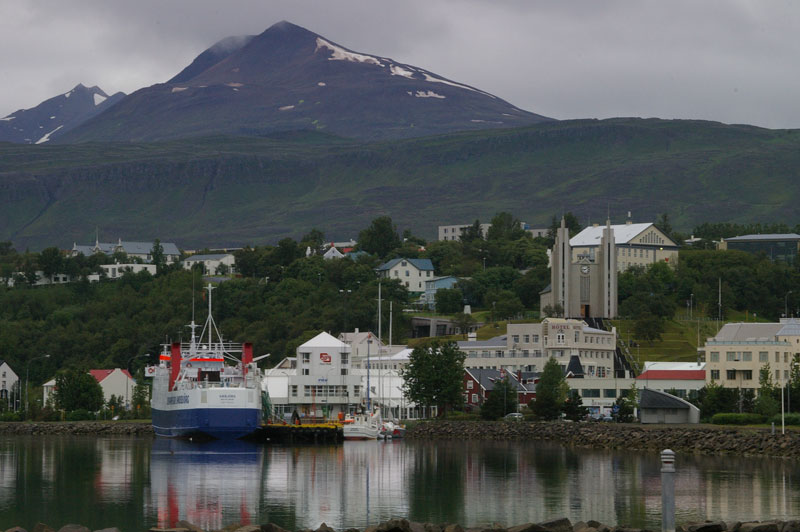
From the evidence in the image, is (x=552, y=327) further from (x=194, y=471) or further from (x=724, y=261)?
(x=194, y=471)

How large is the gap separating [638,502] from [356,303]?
12374 cm

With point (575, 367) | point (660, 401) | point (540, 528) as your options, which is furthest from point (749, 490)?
point (575, 367)

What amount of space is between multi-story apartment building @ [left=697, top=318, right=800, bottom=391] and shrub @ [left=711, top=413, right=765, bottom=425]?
605 inches

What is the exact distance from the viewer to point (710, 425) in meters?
100

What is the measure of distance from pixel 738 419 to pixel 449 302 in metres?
87.2

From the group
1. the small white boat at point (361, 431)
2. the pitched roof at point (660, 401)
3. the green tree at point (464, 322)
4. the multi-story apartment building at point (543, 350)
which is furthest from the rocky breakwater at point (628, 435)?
the green tree at point (464, 322)

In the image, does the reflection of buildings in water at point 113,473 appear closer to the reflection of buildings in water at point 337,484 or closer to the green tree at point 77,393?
the reflection of buildings in water at point 337,484

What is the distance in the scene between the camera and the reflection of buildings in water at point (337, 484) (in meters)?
52.8

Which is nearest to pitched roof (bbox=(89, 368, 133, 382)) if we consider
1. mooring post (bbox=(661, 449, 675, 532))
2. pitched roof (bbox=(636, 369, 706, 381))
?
pitched roof (bbox=(636, 369, 706, 381))

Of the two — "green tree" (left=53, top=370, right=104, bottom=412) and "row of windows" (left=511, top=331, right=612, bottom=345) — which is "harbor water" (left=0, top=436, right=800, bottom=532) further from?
"green tree" (left=53, top=370, right=104, bottom=412)

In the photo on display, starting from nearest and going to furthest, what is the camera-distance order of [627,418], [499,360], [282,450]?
[282,450] < [627,418] < [499,360]

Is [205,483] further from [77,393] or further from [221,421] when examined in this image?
[77,393]

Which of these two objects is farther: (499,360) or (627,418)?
(499,360)

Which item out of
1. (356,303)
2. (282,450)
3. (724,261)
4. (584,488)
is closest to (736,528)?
(584,488)
